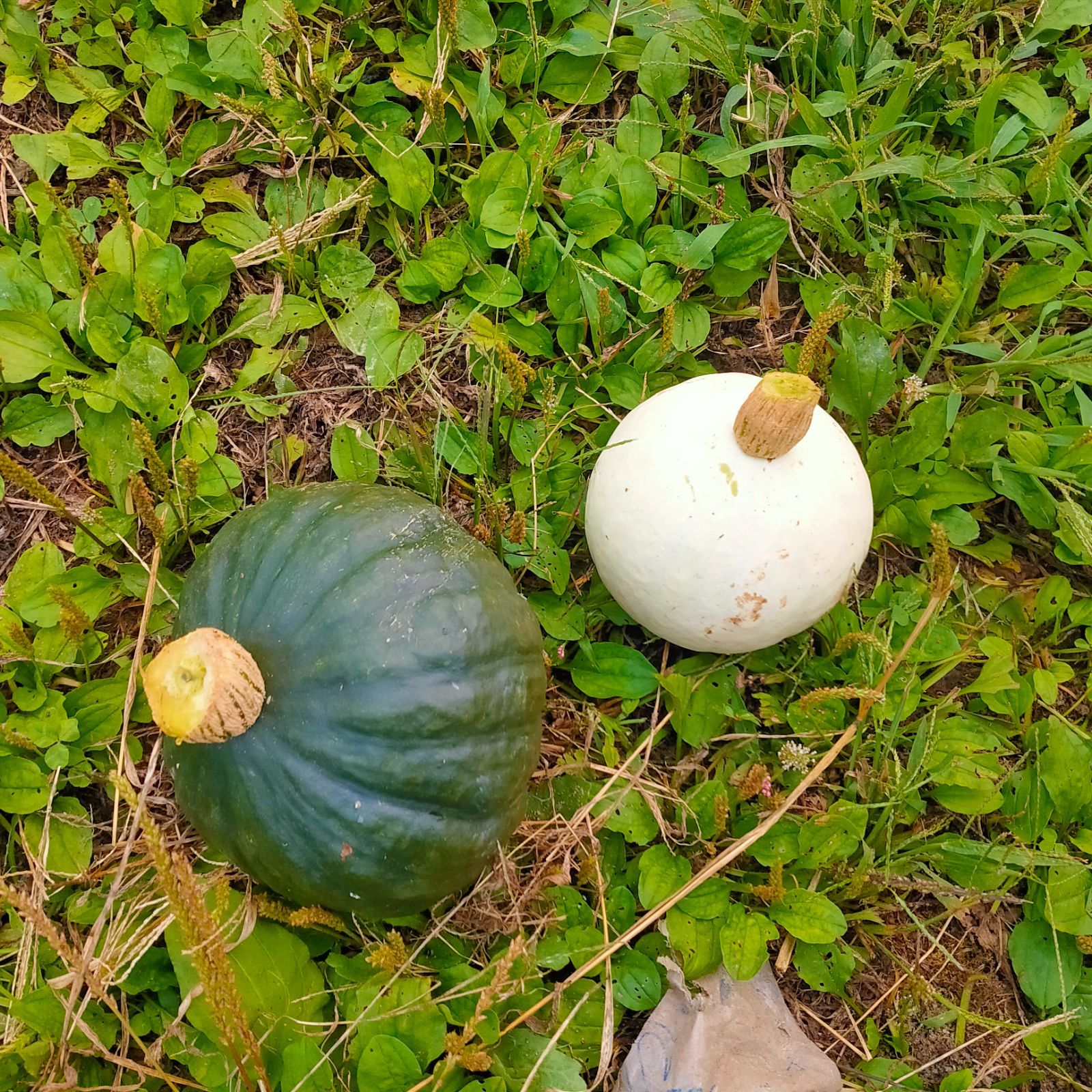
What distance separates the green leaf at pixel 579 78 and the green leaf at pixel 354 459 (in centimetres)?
118

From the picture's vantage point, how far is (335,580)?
189 cm

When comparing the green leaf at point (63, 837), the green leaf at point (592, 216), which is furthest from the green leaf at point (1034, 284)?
the green leaf at point (63, 837)

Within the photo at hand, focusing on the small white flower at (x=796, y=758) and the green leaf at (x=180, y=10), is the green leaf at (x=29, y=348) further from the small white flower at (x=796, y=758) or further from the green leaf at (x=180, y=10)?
the small white flower at (x=796, y=758)

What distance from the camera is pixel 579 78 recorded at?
8.89ft

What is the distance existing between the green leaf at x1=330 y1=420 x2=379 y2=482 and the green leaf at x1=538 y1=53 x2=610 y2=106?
3.89ft

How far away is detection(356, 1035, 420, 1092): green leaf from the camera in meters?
2.00

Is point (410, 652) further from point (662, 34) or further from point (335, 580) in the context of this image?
point (662, 34)

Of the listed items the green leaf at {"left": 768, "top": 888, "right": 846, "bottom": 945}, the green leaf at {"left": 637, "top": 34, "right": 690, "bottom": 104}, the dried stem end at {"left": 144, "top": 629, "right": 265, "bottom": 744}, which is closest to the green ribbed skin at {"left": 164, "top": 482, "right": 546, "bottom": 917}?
the dried stem end at {"left": 144, "top": 629, "right": 265, "bottom": 744}

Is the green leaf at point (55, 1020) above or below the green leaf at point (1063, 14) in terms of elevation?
below

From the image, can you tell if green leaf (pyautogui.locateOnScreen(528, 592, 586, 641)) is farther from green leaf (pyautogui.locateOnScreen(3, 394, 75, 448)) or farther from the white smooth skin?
green leaf (pyautogui.locateOnScreen(3, 394, 75, 448))

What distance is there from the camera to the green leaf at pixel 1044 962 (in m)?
2.31

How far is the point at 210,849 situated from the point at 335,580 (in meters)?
0.83

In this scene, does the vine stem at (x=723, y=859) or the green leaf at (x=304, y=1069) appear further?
the vine stem at (x=723, y=859)

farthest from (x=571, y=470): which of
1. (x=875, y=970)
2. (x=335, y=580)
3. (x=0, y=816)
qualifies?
(x=0, y=816)
